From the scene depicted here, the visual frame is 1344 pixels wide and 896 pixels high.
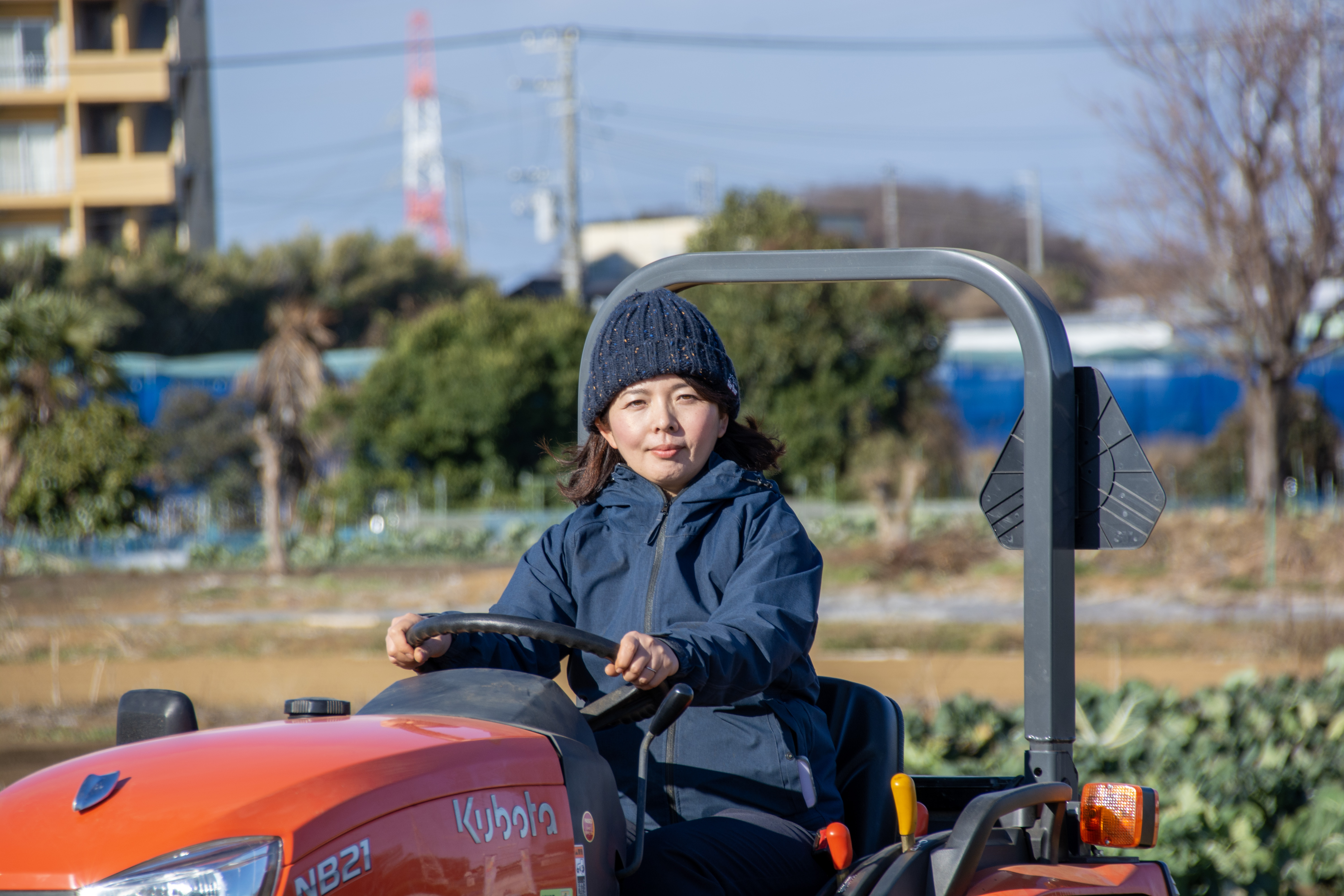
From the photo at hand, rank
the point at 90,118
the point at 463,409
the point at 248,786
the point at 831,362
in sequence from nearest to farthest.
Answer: the point at 248,786, the point at 831,362, the point at 463,409, the point at 90,118

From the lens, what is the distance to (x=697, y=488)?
7.81ft

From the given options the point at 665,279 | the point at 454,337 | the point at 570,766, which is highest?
the point at 454,337

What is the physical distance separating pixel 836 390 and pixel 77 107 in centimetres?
2305

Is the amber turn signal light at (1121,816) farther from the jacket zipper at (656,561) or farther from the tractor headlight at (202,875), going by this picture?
the tractor headlight at (202,875)

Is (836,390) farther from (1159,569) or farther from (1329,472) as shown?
(1329,472)

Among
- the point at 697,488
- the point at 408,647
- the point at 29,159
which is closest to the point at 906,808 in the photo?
the point at 697,488

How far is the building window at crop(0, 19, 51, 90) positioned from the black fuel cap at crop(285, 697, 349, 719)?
33792 mm

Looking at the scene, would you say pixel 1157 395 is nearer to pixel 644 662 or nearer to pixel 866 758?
pixel 866 758

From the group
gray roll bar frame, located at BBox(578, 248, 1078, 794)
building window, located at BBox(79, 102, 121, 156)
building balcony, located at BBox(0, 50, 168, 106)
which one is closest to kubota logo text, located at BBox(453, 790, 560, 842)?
gray roll bar frame, located at BBox(578, 248, 1078, 794)

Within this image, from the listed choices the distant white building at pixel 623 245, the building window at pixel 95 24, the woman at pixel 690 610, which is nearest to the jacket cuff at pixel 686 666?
the woman at pixel 690 610

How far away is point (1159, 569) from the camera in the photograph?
1266 centimetres

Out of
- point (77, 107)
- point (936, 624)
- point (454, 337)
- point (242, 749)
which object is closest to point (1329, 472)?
point (936, 624)

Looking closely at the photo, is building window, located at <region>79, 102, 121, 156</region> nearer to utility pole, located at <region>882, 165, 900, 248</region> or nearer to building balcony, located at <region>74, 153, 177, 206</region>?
building balcony, located at <region>74, 153, 177, 206</region>

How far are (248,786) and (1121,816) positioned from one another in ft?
4.74
